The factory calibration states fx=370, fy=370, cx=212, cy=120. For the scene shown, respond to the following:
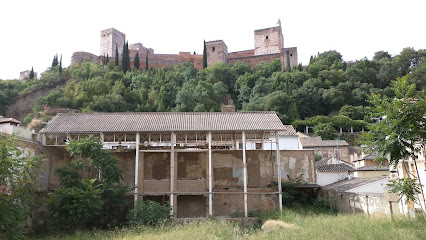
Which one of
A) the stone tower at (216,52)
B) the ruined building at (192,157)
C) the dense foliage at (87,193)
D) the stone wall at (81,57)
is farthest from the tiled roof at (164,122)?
the stone wall at (81,57)

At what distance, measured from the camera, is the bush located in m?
20.8

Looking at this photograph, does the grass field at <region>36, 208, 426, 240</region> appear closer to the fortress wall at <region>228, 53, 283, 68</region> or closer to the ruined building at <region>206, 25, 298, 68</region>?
the fortress wall at <region>228, 53, 283, 68</region>

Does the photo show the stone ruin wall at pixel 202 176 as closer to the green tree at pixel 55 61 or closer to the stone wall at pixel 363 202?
the stone wall at pixel 363 202

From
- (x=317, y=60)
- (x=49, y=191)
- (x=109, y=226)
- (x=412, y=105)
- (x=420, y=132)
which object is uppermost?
(x=317, y=60)

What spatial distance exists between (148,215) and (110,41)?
242 feet

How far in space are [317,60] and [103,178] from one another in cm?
5881

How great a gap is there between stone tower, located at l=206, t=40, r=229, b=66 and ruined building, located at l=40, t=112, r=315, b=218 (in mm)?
55551

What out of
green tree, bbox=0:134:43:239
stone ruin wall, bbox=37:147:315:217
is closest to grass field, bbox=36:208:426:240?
green tree, bbox=0:134:43:239

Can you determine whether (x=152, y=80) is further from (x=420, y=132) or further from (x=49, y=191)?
(x=420, y=132)

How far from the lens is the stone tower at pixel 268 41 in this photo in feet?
265

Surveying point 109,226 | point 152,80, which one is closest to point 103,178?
point 109,226

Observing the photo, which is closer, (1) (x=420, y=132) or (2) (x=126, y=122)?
(1) (x=420, y=132)

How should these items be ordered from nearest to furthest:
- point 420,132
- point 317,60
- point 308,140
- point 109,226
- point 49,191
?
point 420,132 < point 109,226 < point 49,191 < point 308,140 < point 317,60

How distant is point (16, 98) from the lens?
65.2 m
